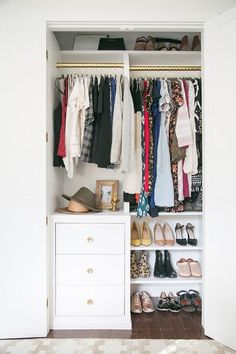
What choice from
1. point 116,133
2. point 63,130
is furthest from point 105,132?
point 63,130

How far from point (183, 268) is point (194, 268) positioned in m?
0.09

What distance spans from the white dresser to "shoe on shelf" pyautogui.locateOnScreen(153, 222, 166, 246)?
1.35ft

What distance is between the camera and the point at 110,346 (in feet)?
6.14

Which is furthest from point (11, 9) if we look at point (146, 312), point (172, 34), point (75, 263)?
point (146, 312)

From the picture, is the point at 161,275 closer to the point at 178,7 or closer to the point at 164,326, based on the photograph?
the point at 164,326

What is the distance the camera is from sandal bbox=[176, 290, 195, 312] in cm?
240

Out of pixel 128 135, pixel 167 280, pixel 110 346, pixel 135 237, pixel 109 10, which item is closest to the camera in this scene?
pixel 110 346

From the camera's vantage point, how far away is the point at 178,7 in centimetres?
199

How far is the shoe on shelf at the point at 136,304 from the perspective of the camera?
2360 mm

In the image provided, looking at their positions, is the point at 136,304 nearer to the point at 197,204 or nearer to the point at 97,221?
the point at 97,221

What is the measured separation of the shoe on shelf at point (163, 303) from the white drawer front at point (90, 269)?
21.2 inches

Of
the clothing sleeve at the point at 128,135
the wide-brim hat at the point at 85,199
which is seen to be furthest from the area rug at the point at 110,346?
the clothing sleeve at the point at 128,135

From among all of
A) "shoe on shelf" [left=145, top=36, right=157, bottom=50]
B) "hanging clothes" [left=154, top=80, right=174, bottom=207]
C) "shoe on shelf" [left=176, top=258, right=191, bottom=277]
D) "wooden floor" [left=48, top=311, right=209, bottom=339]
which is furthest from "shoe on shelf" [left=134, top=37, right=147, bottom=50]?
"wooden floor" [left=48, top=311, right=209, bottom=339]

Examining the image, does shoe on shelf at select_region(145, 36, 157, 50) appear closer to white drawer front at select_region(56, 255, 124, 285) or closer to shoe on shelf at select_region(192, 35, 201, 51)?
shoe on shelf at select_region(192, 35, 201, 51)
